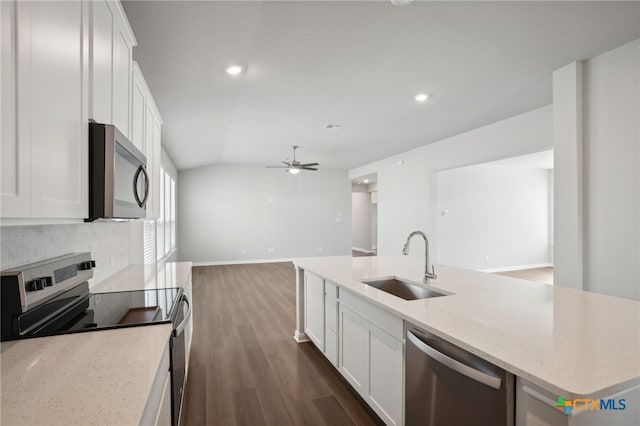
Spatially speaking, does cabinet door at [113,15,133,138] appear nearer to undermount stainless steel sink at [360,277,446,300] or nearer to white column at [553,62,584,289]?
undermount stainless steel sink at [360,277,446,300]

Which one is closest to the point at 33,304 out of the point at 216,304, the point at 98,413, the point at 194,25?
the point at 98,413

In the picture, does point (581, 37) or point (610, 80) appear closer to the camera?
point (581, 37)

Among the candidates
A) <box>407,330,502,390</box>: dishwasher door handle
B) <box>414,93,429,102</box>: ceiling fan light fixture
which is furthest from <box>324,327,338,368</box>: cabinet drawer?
<box>414,93,429,102</box>: ceiling fan light fixture

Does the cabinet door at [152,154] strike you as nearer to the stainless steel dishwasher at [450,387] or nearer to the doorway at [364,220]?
the stainless steel dishwasher at [450,387]

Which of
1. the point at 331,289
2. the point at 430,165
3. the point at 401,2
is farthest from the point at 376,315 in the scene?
the point at 430,165

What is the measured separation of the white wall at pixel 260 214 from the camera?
8.02 metres

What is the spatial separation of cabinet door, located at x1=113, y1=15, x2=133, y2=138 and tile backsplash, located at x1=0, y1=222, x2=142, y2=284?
0.63m

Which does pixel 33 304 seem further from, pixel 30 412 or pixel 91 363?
pixel 30 412

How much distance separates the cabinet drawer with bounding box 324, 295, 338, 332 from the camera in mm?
2383

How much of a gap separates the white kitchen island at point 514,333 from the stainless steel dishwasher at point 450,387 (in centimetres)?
5

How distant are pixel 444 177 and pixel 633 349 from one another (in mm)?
5897

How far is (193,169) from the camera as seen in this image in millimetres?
8070

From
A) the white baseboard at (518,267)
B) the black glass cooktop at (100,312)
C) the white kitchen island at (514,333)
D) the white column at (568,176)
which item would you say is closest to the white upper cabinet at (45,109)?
the black glass cooktop at (100,312)

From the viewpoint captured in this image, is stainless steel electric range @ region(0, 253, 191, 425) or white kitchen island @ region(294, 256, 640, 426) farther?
stainless steel electric range @ region(0, 253, 191, 425)
